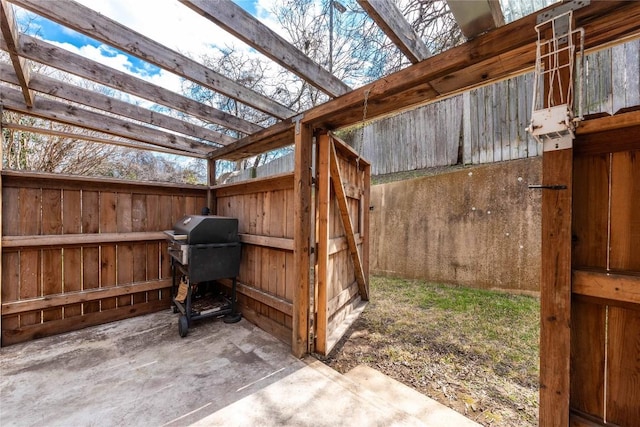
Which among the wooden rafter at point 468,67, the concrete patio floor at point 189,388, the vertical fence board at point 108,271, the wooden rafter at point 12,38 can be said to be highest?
the wooden rafter at point 12,38

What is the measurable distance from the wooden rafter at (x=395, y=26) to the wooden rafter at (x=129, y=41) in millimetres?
1418

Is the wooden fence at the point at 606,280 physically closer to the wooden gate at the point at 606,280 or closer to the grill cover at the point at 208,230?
the wooden gate at the point at 606,280

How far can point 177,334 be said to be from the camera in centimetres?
273

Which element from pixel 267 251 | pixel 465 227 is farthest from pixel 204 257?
pixel 465 227

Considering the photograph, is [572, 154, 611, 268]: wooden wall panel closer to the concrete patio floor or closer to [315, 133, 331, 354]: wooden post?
the concrete patio floor

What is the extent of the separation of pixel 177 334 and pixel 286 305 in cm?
124

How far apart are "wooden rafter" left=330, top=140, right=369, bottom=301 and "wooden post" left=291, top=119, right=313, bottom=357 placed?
1.09 feet

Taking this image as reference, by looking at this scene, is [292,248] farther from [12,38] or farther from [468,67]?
[12,38]

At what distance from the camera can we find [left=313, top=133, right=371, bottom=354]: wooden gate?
2.41 metres

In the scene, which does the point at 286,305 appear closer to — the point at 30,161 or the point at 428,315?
the point at 428,315

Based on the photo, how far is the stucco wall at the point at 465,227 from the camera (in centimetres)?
352

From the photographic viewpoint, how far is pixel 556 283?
1192 mm

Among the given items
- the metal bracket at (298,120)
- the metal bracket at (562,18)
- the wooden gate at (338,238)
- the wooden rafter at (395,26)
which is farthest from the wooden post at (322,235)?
the metal bracket at (562,18)

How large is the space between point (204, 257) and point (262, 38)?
6.91 ft
